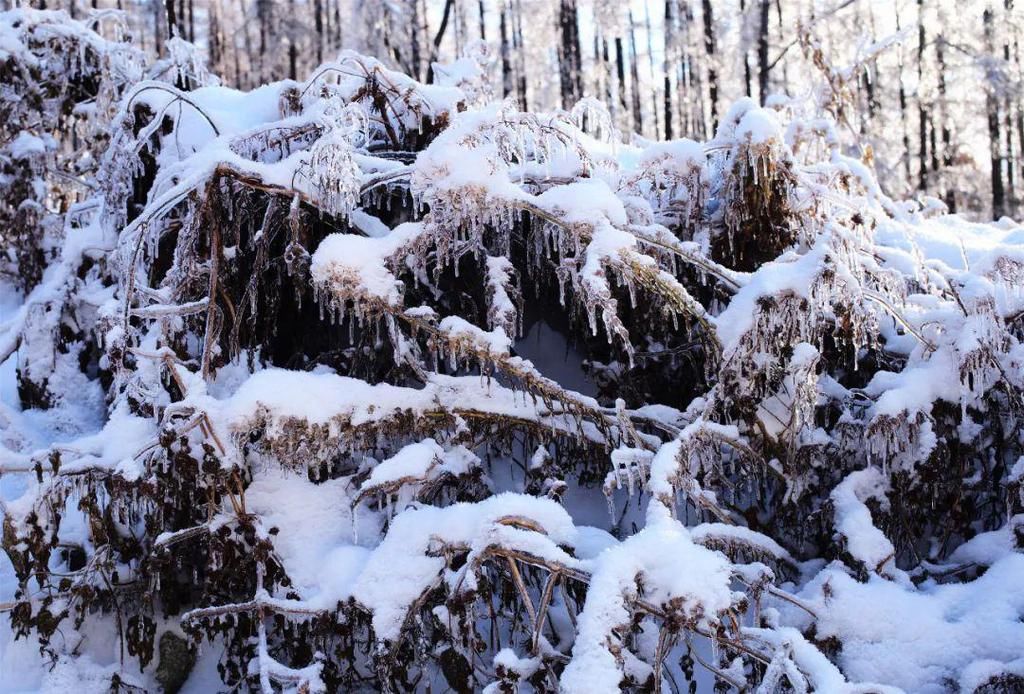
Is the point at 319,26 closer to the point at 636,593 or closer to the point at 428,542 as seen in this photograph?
the point at 428,542

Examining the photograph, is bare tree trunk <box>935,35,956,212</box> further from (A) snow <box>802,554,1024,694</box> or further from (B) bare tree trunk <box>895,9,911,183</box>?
(A) snow <box>802,554,1024,694</box>

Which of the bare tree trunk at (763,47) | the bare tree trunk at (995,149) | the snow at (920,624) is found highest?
the bare tree trunk at (763,47)

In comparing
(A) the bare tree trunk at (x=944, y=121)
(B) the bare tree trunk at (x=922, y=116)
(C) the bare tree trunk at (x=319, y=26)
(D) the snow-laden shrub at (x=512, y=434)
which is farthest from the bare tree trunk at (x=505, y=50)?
(D) the snow-laden shrub at (x=512, y=434)

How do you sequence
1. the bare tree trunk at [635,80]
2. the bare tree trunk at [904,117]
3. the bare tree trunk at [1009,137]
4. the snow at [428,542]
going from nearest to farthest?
1. the snow at [428,542]
2. the bare tree trunk at [1009,137]
3. the bare tree trunk at [904,117]
4. the bare tree trunk at [635,80]

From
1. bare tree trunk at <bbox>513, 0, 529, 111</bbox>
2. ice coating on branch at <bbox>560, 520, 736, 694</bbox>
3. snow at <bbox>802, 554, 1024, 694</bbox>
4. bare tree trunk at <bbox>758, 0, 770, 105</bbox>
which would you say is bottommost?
snow at <bbox>802, 554, 1024, 694</bbox>

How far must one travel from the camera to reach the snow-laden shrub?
8.82ft

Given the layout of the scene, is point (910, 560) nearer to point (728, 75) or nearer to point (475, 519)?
point (475, 519)

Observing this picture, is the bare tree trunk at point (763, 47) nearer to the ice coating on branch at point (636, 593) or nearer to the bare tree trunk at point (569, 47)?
the bare tree trunk at point (569, 47)

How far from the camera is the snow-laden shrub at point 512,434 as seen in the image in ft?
8.82

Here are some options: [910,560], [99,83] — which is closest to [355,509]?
[910,560]

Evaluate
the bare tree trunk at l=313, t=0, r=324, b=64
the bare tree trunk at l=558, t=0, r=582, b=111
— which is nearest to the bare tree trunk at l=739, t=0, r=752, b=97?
the bare tree trunk at l=558, t=0, r=582, b=111

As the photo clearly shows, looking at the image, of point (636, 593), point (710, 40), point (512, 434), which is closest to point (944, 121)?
point (710, 40)

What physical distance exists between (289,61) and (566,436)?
19.8m

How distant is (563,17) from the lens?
18.0 metres
